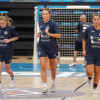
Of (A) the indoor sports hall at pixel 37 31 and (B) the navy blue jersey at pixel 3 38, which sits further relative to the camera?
(A) the indoor sports hall at pixel 37 31

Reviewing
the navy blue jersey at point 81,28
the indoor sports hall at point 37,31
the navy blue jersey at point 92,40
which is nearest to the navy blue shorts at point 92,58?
the navy blue jersey at point 92,40

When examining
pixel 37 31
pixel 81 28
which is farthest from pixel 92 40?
pixel 37 31

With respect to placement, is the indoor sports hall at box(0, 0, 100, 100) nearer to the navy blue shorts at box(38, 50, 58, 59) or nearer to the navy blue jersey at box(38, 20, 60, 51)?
the navy blue shorts at box(38, 50, 58, 59)

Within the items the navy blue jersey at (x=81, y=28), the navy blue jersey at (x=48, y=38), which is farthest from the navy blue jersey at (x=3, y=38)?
the navy blue jersey at (x=81, y=28)

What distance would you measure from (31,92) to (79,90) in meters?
1.12

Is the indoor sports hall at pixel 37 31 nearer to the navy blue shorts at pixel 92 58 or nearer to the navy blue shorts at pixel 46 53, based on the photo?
the navy blue shorts at pixel 46 53

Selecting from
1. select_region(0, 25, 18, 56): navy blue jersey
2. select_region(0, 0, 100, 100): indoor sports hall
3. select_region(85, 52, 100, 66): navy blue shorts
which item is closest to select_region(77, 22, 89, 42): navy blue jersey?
select_region(0, 0, 100, 100): indoor sports hall

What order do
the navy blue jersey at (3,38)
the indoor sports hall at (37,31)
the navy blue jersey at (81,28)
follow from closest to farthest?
1. the navy blue jersey at (3,38)
2. the indoor sports hall at (37,31)
3. the navy blue jersey at (81,28)

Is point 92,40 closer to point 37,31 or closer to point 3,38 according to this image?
point 3,38

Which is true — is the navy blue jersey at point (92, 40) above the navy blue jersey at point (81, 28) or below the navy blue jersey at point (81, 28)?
above

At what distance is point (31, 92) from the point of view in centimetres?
858

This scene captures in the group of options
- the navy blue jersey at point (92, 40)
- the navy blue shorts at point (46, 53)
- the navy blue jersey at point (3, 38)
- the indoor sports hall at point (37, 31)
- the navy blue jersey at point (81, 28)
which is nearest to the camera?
the navy blue jersey at point (92, 40)

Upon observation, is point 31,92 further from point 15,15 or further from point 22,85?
point 15,15

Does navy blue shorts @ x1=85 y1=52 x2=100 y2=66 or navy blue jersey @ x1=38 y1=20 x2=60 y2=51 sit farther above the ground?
navy blue jersey @ x1=38 y1=20 x2=60 y2=51
